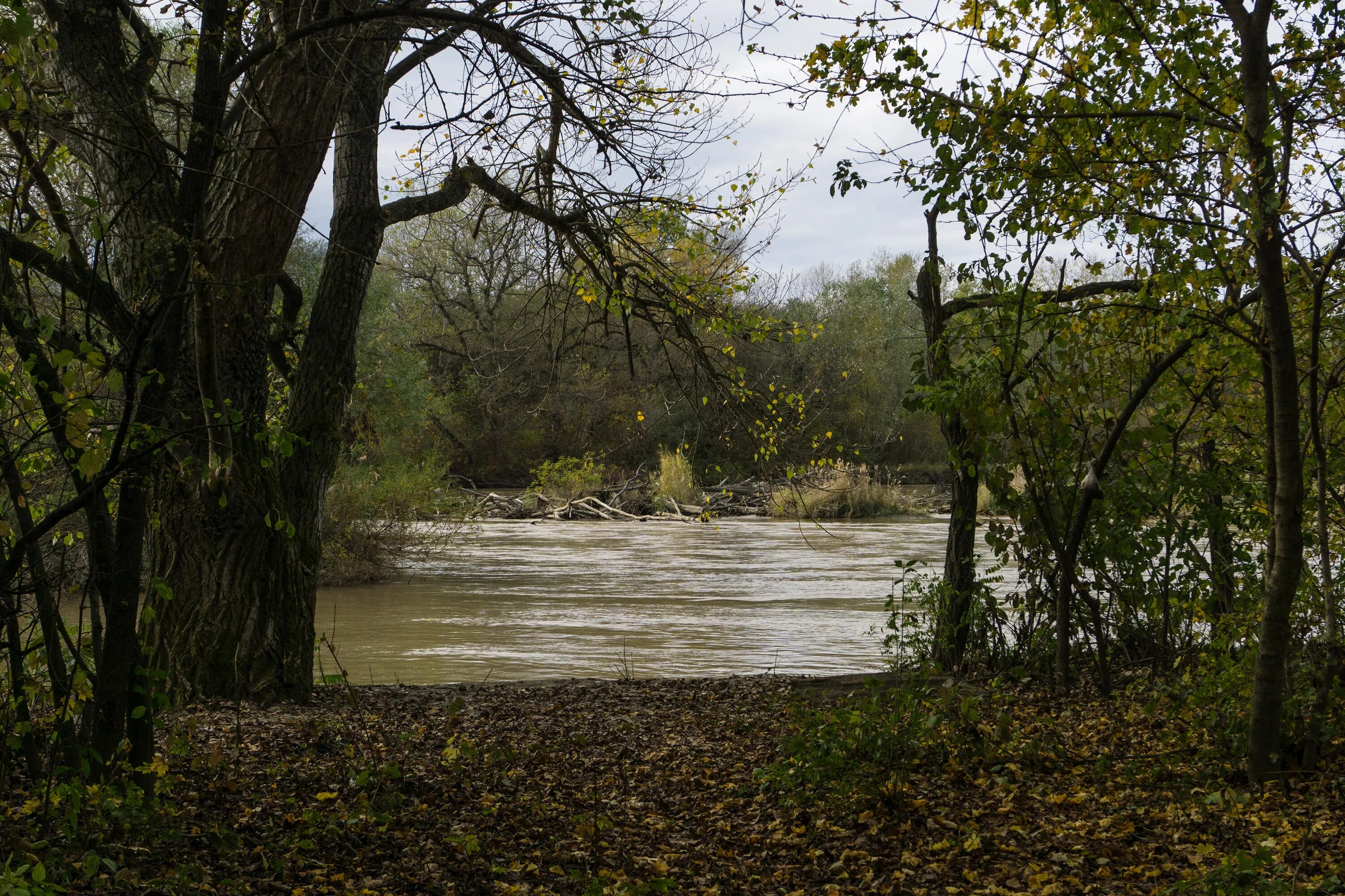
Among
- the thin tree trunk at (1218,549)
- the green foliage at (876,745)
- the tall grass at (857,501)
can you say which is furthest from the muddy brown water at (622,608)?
the tall grass at (857,501)

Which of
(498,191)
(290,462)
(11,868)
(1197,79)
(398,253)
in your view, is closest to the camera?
(11,868)

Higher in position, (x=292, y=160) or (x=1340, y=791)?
(x=292, y=160)

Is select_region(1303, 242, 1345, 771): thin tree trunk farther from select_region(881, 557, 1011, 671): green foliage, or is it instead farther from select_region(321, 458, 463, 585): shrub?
select_region(321, 458, 463, 585): shrub

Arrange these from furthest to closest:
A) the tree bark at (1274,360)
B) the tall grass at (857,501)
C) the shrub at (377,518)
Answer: the tall grass at (857,501) < the shrub at (377,518) < the tree bark at (1274,360)

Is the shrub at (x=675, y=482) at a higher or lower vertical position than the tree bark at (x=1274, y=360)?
lower

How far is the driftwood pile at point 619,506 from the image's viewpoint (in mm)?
26562

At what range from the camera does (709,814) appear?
467 centimetres

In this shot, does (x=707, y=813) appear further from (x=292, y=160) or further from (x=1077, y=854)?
(x=292, y=160)

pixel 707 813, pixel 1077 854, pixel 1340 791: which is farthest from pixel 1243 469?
pixel 707 813

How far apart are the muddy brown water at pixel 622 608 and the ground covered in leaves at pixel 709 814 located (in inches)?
34.2

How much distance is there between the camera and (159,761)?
449 cm

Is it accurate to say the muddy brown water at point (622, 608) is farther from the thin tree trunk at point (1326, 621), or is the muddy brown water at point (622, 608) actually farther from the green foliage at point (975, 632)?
the thin tree trunk at point (1326, 621)

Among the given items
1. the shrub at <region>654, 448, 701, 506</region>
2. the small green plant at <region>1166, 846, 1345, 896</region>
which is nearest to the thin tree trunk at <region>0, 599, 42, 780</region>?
the small green plant at <region>1166, 846, 1345, 896</region>

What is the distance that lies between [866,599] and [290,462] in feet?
30.7
